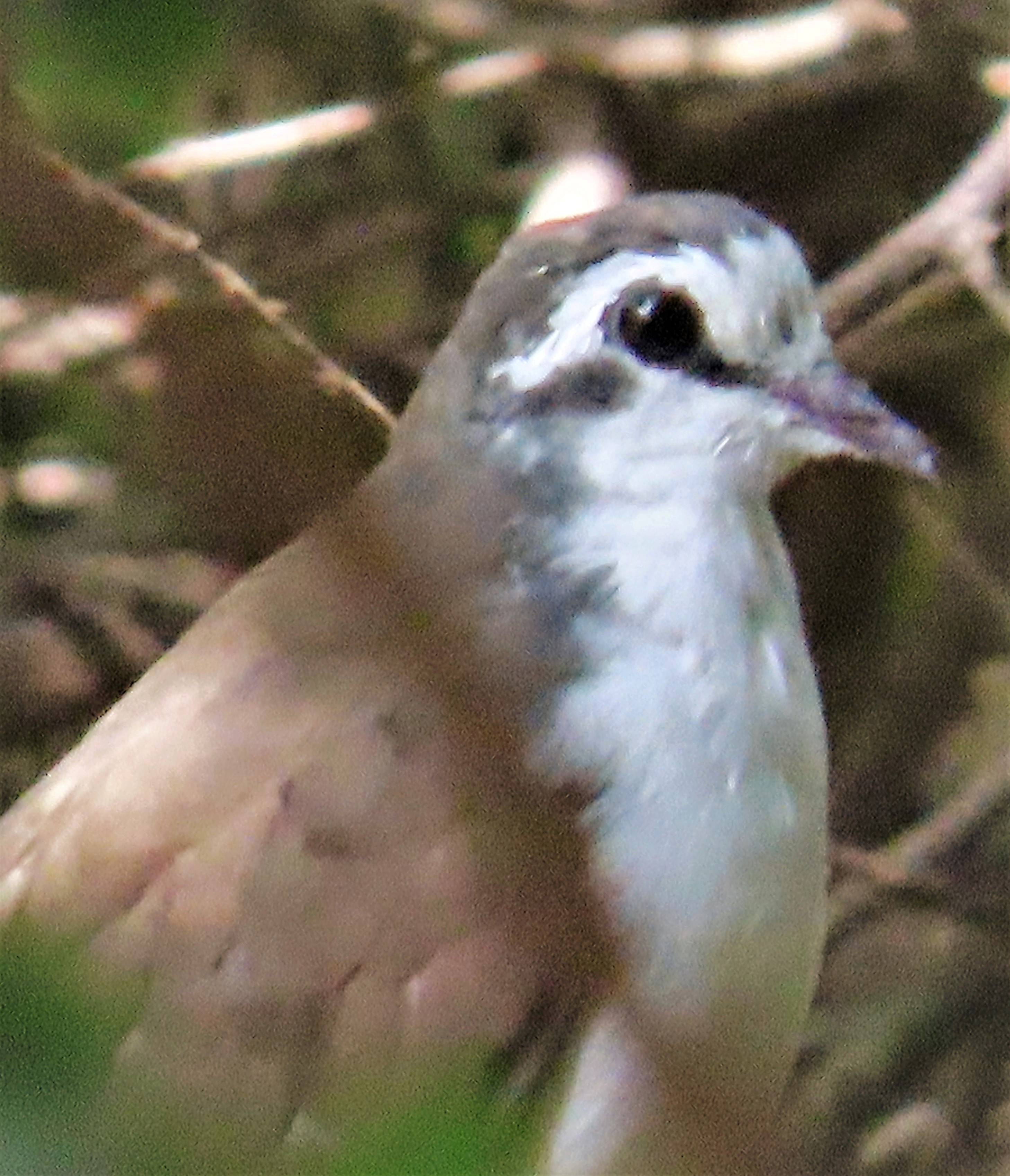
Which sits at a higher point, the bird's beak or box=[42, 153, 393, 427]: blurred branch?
box=[42, 153, 393, 427]: blurred branch

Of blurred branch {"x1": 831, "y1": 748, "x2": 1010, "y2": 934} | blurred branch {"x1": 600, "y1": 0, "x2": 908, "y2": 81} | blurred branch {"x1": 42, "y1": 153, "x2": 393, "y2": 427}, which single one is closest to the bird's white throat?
blurred branch {"x1": 42, "y1": 153, "x2": 393, "y2": 427}

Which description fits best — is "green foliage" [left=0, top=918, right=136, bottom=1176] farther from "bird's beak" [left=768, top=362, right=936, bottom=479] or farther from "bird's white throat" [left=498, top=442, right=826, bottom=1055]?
"bird's beak" [left=768, top=362, right=936, bottom=479]

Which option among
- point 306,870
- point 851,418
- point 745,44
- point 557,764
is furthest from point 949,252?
point 306,870

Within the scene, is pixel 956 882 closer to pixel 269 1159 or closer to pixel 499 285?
pixel 499 285

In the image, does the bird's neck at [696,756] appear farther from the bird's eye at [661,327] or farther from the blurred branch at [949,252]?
the blurred branch at [949,252]

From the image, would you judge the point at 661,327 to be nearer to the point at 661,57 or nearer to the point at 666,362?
the point at 666,362

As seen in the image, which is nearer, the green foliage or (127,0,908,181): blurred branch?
the green foliage
